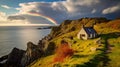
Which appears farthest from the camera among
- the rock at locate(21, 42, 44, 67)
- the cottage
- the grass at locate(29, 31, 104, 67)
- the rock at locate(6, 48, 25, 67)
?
the rock at locate(6, 48, 25, 67)

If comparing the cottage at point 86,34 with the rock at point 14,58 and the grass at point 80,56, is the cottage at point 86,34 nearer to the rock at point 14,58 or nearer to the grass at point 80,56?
the grass at point 80,56

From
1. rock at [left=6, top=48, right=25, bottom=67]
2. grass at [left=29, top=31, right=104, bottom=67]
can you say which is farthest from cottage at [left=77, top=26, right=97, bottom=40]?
rock at [left=6, top=48, right=25, bottom=67]

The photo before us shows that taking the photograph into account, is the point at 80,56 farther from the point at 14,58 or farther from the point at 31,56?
the point at 14,58

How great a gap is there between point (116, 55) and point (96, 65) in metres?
10.3

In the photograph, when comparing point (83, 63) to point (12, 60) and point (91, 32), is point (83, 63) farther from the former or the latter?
point (12, 60)

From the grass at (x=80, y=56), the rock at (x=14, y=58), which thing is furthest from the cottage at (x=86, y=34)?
the rock at (x=14, y=58)

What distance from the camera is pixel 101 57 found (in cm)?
4541

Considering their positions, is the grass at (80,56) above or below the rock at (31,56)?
above

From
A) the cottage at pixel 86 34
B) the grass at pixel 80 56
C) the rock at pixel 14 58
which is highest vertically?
the cottage at pixel 86 34

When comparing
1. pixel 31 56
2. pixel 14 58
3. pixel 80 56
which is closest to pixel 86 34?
pixel 31 56

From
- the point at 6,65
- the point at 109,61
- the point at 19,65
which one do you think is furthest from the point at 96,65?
the point at 6,65

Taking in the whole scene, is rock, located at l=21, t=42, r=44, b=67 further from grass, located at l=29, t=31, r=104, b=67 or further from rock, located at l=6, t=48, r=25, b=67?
grass, located at l=29, t=31, r=104, b=67

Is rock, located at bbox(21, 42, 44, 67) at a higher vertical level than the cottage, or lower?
lower

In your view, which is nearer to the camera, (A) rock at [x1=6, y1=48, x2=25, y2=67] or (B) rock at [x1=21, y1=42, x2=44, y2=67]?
(B) rock at [x1=21, y1=42, x2=44, y2=67]
